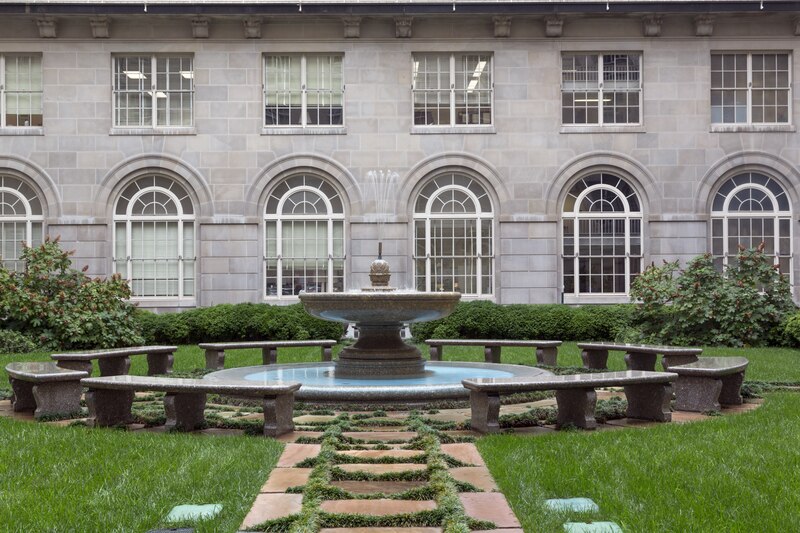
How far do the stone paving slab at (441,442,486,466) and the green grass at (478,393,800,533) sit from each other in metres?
0.09

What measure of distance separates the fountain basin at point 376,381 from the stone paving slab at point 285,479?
145 inches

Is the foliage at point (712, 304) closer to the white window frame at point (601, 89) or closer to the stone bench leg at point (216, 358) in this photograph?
the white window frame at point (601, 89)

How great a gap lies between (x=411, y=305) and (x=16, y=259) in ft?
55.9

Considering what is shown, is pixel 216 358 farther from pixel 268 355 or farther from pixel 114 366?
pixel 114 366

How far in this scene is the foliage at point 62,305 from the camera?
20.9 metres

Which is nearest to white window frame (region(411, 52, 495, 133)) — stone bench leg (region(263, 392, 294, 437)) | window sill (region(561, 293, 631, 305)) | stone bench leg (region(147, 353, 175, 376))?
window sill (region(561, 293, 631, 305))

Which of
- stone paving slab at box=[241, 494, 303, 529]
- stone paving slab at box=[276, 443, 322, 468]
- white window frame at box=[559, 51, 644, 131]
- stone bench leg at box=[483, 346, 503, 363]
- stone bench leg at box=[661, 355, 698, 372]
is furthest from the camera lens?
white window frame at box=[559, 51, 644, 131]

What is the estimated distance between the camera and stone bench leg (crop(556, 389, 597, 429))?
32.3 feet

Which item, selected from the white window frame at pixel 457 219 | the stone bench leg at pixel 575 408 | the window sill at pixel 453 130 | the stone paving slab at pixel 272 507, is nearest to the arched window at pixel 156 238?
the white window frame at pixel 457 219

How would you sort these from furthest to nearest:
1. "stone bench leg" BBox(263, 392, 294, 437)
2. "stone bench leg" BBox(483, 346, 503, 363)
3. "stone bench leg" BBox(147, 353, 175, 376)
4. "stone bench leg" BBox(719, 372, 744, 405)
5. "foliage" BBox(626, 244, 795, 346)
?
"foliage" BBox(626, 244, 795, 346)
"stone bench leg" BBox(483, 346, 503, 363)
"stone bench leg" BBox(147, 353, 175, 376)
"stone bench leg" BBox(719, 372, 744, 405)
"stone bench leg" BBox(263, 392, 294, 437)

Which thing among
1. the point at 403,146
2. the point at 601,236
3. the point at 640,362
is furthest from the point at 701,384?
the point at 403,146

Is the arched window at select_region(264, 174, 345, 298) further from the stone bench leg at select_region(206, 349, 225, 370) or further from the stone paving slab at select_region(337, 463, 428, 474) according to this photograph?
the stone paving slab at select_region(337, 463, 428, 474)

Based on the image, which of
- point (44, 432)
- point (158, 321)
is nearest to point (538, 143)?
point (158, 321)

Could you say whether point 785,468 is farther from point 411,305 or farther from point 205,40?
point 205,40
